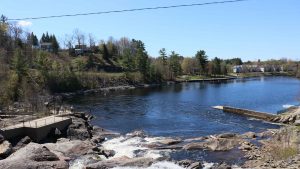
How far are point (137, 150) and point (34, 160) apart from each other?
13.4 meters

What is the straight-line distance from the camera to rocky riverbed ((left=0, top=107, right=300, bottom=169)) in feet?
124

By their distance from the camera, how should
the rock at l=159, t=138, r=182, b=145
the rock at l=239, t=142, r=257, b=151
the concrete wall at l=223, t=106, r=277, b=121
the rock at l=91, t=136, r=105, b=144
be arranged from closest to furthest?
the rock at l=239, t=142, r=257, b=151, the rock at l=159, t=138, r=182, b=145, the rock at l=91, t=136, r=105, b=144, the concrete wall at l=223, t=106, r=277, b=121

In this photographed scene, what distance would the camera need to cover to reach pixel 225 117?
239 feet

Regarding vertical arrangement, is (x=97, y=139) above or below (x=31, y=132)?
below

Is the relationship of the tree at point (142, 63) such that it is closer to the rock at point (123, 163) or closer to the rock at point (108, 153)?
the rock at point (108, 153)

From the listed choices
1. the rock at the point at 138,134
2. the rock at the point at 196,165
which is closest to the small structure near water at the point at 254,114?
the rock at the point at 138,134

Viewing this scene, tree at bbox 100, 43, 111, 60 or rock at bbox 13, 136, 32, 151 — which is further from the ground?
tree at bbox 100, 43, 111, 60

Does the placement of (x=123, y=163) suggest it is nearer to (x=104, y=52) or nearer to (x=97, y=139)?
(x=97, y=139)

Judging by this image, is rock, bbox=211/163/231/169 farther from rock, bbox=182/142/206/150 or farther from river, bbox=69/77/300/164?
rock, bbox=182/142/206/150

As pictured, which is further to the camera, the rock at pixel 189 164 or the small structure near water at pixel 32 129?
the small structure near water at pixel 32 129

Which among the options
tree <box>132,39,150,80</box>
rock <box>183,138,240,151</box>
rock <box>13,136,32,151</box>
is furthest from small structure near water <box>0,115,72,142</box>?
tree <box>132,39,150,80</box>

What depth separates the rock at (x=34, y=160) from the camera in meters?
34.9

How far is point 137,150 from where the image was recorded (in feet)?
152

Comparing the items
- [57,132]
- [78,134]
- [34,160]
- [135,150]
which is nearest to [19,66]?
[78,134]
